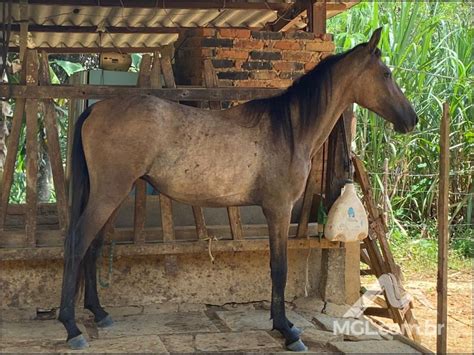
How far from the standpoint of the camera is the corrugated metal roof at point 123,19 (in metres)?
7.69

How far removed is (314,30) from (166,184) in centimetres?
265

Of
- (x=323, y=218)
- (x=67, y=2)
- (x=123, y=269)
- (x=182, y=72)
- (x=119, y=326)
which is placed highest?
(x=67, y=2)

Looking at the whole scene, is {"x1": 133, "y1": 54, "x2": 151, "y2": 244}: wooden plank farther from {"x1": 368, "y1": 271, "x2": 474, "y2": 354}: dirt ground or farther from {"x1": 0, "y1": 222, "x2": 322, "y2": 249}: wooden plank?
{"x1": 368, "y1": 271, "x2": 474, "y2": 354}: dirt ground

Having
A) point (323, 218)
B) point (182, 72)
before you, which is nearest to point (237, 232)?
point (323, 218)

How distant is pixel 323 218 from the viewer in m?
5.30

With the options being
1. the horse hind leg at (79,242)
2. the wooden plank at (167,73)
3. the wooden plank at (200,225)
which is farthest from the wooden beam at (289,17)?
the horse hind leg at (79,242)

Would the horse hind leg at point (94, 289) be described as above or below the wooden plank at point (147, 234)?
below

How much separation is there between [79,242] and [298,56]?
2.95 metres

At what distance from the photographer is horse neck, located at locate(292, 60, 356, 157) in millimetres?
4746

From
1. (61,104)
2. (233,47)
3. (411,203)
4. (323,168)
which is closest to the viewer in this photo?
(323,168)

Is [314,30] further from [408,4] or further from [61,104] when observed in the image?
[61,104]

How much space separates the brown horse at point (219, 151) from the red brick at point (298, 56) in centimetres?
136

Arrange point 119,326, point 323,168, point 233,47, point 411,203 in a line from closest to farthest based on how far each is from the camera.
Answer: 1. point 119,326
2. point 323,168
3. point 233,47
4. point 411,203

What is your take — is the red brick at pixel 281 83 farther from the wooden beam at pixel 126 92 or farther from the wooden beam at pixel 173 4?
the wooden beam at pixel 173 4
